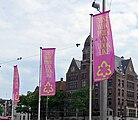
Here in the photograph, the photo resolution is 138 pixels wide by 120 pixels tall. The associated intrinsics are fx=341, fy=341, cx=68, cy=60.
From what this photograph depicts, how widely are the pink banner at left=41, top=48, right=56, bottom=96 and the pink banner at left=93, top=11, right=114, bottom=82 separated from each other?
428 inches

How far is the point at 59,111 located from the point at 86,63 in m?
18.7

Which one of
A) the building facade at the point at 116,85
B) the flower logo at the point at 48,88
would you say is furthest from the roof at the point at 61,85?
the flower logo at the point at 48,88

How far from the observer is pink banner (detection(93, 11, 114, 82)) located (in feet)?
60.4

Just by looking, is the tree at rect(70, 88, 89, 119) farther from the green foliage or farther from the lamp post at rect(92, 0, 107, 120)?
the lamp post at rect(92, 0, 107, 120)

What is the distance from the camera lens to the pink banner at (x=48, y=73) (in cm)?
2984

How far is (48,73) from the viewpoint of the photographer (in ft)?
99.3

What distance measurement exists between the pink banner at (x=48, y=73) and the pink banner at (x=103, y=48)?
10.9 metres

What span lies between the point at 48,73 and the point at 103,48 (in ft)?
40.2

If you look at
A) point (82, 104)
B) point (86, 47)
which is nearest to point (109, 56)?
point (82, 104)

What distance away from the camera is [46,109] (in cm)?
10444

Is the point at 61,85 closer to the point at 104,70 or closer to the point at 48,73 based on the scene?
the point at 48,73

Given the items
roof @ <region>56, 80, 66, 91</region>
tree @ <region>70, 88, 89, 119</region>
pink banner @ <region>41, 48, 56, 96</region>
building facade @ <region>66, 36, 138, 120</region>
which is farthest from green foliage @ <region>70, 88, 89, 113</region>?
pink banner @ <region>41, 48, 56, 96</region>

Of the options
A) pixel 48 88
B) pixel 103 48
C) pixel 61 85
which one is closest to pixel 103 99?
pixel 103 48

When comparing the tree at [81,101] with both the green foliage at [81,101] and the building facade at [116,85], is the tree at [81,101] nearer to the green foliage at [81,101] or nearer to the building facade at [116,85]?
the green foliage at [81,101]
